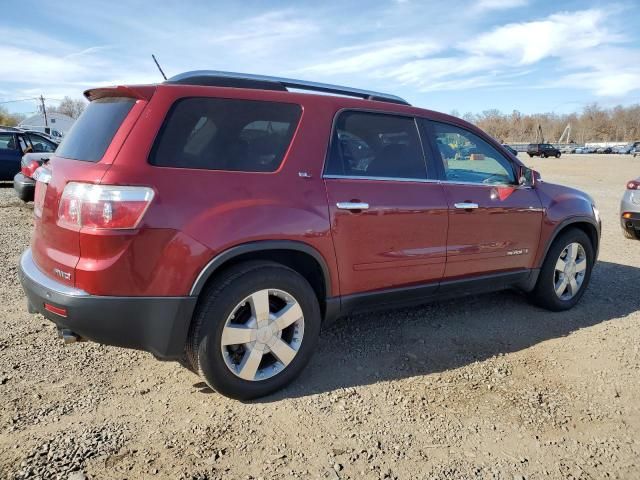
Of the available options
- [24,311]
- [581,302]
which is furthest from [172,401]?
[581,302]

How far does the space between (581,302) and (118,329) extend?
4.45m

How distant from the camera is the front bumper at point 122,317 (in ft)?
8.27

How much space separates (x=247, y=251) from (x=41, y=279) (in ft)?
3.84

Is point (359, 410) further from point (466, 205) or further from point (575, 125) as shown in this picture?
point (575, 125)

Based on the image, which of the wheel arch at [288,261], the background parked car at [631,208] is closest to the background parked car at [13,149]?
the wheel arch at [288,261]

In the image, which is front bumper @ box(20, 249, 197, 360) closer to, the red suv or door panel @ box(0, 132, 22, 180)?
the red suv

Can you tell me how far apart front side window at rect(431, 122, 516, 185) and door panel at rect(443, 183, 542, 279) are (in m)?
0.11

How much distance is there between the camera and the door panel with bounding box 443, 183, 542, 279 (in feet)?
12.5

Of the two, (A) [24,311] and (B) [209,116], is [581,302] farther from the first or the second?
(A) [24,311]

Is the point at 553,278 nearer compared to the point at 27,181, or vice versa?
the point at 553,278

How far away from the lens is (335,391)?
10.2 feet

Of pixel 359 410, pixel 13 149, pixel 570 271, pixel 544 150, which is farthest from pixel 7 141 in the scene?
pixel 544 150

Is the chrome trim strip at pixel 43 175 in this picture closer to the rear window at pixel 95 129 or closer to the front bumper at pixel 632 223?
the rear window at pixel 95 129

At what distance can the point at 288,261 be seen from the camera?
Result: 10.2ft
